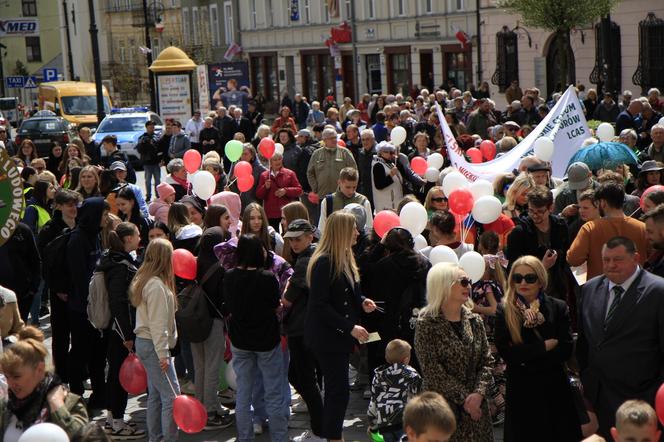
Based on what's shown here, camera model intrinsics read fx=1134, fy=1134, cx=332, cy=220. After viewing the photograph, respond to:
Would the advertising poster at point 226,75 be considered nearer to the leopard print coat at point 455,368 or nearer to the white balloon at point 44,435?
the leopard print coat at point 455,368

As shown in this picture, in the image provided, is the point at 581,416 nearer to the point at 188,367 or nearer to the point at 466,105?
the point at 188,367

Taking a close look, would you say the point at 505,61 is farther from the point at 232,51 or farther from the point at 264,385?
the point at 264,385

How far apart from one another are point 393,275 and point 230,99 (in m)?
23.2

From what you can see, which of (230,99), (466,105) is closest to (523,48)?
(230,99)

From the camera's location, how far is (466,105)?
75.5 ft

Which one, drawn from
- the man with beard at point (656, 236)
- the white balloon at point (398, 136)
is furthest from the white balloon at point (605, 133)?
the man with beard at point (656, 236)

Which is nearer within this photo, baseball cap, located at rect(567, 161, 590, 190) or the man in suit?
the man in suit

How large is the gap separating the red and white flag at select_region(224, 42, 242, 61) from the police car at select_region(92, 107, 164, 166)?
85.5 ft

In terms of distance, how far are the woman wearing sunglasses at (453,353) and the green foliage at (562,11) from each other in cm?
2241

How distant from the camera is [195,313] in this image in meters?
8.67

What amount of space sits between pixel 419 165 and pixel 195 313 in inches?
229

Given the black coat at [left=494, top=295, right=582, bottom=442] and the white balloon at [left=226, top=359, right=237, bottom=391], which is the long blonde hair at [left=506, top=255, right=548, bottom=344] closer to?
the black coat at [left=494, top=295, right=582, bottom=442]

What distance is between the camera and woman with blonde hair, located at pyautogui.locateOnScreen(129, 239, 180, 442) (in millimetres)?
8031

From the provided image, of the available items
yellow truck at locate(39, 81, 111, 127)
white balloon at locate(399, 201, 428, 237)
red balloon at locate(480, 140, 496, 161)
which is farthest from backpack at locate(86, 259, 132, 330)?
yellow truck at locate(39, 81, 111, 127)
